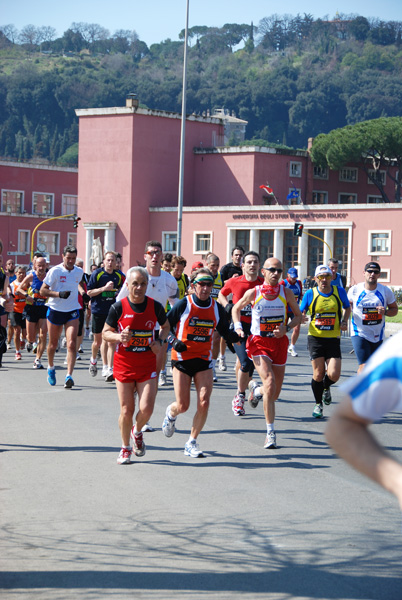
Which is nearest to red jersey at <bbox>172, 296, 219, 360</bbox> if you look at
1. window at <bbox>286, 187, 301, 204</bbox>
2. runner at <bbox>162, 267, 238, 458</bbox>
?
runner at <bbox>162, 267, 238, 458</bbox>

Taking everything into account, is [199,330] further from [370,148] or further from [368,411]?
[370,148]

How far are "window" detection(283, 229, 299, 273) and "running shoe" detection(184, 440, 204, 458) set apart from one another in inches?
2128

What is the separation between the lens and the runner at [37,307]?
16.7 m

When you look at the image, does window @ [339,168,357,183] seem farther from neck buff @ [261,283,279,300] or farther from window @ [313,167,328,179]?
neck buff @ [261,283,279,300]

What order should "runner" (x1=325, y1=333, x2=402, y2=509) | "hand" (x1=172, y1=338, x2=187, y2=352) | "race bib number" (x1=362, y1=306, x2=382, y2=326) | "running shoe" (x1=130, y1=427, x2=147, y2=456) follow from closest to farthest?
"runner" (x1=325, y1=333, x2=402, y2=509) < "running shoe" (x1=130, y1=427, x2=147, y2=456) < "hand" (x1=172, y1=338, x2=187, y2=352) < "race bib number" (x1=362, y1=306, x2=382, y2=326)

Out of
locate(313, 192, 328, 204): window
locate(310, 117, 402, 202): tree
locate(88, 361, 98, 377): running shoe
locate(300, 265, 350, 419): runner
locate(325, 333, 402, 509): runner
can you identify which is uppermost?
locate(310, 117, 402, 202): tree

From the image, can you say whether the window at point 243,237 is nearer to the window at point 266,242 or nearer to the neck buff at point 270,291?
the window at point 266,242

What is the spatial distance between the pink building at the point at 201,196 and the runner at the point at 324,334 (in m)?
47.1

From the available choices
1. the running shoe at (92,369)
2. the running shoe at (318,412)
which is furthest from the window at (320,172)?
the running shoe at (318,412)

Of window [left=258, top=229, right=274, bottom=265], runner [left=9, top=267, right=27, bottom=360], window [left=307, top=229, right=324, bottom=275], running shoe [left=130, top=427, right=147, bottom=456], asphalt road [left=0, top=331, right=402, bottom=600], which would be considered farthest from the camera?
window [left=258, top=229, right=274, bottom=265]

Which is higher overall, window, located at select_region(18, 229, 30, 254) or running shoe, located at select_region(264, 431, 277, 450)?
window, located at select_region(18, 229, 30, 254)

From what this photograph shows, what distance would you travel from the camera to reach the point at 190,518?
Result: 652cm

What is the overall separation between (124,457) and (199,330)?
4.89 ft

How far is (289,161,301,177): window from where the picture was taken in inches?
2790
